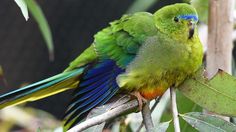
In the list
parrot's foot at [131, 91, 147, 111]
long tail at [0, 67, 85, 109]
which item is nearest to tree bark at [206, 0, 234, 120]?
parrot's foot at [131, 91, 147, 111]

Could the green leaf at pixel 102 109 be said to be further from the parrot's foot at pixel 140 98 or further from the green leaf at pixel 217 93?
the green leaf at pixel 217 93

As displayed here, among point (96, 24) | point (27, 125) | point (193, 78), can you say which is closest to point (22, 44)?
point (96, 24)

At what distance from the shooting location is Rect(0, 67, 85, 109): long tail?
103 centimetres

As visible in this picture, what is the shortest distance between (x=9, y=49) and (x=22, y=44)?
0.08 m

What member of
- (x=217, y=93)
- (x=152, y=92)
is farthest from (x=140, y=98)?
(x=217, y=93)

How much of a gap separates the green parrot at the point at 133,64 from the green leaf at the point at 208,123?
0.36ft

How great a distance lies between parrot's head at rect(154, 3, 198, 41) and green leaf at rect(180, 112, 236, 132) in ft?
0.80

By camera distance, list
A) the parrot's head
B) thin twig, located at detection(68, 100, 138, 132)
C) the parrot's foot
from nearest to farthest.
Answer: thin twig, located at detection(68, 100, 138, 132)
the parrot's foot
the parrot's head

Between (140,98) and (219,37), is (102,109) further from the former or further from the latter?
(219,37)

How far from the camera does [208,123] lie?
0.87 m

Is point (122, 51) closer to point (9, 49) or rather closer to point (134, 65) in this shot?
point (134, 65)

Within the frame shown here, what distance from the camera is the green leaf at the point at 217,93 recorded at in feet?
2.88

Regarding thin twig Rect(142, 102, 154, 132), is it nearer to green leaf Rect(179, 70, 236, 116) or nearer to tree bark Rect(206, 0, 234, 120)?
green leaf Rect(179, 70, 236, 116)

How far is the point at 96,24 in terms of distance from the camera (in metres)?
2.78
